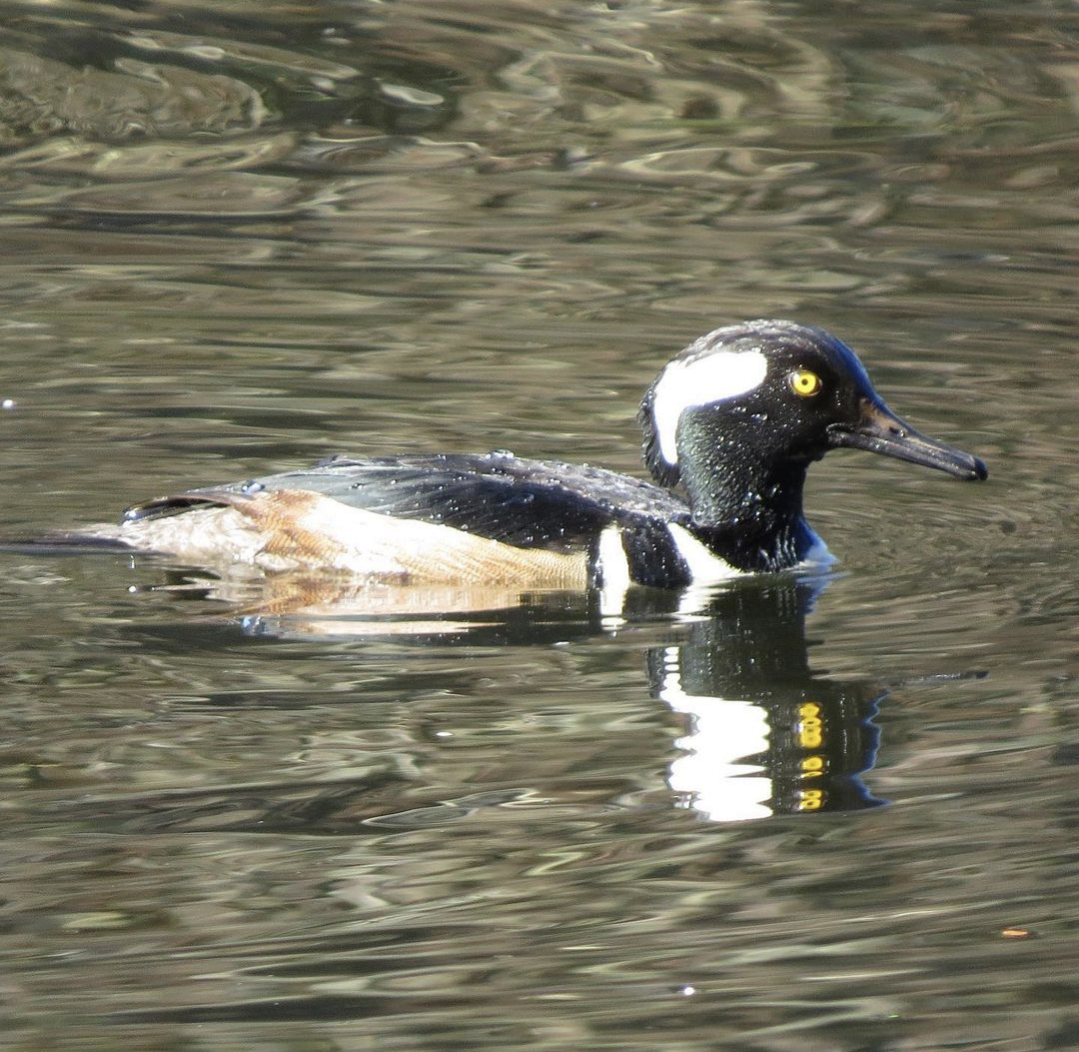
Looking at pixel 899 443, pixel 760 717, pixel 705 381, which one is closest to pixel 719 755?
pixel 760 717

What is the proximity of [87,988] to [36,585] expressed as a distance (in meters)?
3.21

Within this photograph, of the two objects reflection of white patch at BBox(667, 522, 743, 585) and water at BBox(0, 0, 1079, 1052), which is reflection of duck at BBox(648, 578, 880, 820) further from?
reflection of white patch at BBox(667, 522, 743, 585)

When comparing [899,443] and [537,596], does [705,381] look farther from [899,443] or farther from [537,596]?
[537,596]

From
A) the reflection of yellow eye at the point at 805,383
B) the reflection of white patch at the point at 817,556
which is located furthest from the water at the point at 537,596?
the reflection of yellow eye at the point at 805,383

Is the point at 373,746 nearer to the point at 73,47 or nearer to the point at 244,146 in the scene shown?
the point at 244,146

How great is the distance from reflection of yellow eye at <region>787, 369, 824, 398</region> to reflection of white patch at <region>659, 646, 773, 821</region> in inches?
55.8

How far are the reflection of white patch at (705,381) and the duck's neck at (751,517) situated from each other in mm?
254

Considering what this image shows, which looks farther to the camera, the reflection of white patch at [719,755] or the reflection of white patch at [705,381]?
the reflection of white patch at [705,381]

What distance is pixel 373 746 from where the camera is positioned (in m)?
5.84

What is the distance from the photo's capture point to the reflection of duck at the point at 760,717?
5605mm

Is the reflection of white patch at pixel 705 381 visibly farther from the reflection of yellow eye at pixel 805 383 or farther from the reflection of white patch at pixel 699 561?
the reflection of white patch at pixel 699 561

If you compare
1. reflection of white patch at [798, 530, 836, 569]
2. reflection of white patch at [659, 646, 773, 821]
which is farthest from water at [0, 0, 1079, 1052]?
reflection of white patch at [798, 530, 836, 569]

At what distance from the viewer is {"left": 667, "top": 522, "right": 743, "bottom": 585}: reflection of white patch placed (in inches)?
309

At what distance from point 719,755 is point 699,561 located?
6.68ft
